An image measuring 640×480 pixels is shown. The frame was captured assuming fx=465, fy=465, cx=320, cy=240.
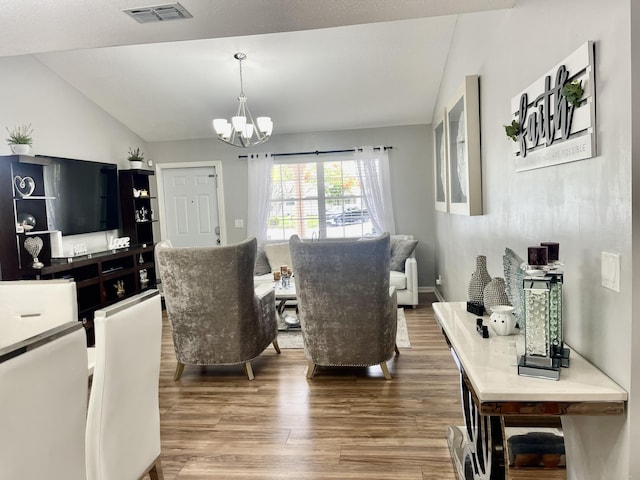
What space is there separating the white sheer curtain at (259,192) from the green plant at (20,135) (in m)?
2.69

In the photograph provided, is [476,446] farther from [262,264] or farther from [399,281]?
[262,264]

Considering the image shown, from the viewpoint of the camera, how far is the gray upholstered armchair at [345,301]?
10.5 ft

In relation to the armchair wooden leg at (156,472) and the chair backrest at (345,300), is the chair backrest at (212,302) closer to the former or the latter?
the chair backrest at (345,300)

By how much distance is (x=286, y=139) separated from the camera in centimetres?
644

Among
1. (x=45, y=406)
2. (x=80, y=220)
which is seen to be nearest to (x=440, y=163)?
(x=80, y=220)

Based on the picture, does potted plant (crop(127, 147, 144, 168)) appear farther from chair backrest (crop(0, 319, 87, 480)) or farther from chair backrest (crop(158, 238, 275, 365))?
chair backrest (crop(0, 319, 87, 480))

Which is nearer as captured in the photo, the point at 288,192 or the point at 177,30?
the point at 177,30

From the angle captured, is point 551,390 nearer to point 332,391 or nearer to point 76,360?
point 76,360

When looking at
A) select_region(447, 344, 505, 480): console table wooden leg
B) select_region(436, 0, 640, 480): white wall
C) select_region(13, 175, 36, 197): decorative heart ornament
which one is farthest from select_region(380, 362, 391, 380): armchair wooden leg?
select_region(13, 175, 36, 197): decorative heart ornament

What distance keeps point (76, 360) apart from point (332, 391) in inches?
89.2

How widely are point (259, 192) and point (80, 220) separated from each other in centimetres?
226

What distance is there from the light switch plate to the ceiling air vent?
2.05 meters

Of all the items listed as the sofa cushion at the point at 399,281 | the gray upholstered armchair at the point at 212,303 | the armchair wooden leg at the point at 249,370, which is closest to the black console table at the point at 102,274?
the gray upholstered armchair at the point at 212,303

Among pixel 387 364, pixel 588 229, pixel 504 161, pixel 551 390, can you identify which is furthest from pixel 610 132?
pixel 387 364
